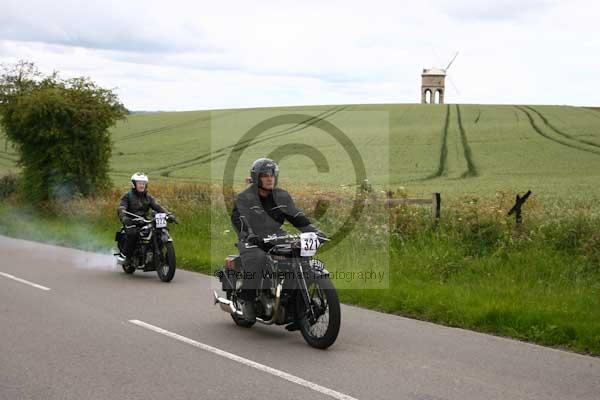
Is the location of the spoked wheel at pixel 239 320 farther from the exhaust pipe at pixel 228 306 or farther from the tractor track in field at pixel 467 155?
the tractor track in field at pixel 467 155

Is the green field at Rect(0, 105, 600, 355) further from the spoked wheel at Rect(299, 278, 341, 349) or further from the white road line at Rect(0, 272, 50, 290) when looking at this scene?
the white road line at Rect(0, 272, 50, 290)

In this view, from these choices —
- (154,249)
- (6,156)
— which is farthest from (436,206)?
(6,156)

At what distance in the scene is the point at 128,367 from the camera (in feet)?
22.1

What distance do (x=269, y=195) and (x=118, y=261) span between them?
6246 mm

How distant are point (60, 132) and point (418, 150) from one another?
21.4 metres

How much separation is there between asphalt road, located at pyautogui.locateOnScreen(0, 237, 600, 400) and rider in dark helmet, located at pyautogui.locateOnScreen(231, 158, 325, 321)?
0.68m

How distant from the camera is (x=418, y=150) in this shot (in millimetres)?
40375

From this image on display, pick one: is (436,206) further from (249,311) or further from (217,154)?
(217,154)

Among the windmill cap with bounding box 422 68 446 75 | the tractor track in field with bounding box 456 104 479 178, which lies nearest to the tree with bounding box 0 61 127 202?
the tractor track in field with bounding box 456 104 479 178

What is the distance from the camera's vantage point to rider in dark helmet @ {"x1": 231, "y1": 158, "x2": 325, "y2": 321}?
8.06m

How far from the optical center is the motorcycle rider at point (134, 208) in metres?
13.2

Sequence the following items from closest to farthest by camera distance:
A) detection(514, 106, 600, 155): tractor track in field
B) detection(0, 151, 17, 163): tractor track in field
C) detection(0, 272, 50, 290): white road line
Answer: detection(0, 272, 50, 290): white road line
detection(514, 106, 600, 155): tractor track in field
detection(0, 151, 17, 163): tractor track in field

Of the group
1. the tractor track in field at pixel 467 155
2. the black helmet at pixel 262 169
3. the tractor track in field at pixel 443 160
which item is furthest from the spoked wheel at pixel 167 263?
the tractor track in field at pixel 467 155

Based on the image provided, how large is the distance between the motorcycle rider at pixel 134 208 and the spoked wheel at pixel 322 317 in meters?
6.02
